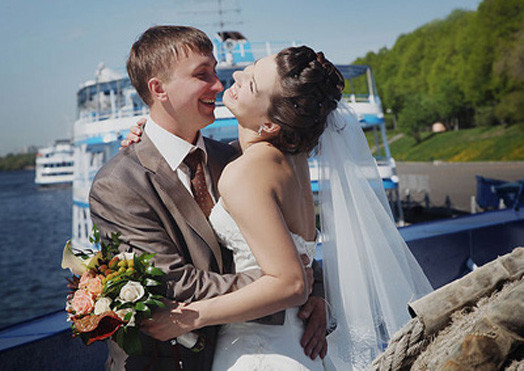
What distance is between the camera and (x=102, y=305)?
5.99ft

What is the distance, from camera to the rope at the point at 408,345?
1.48 meters

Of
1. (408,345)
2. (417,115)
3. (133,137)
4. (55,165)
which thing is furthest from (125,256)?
(55,165)

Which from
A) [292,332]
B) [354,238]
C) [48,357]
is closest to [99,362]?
[48,357]

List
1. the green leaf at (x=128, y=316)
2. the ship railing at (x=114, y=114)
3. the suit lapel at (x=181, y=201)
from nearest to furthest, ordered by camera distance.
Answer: the green leaf at (x=128, y=316) → the suit lapel at (x=181, y=201) → the ship railing at (x=114, y=114)

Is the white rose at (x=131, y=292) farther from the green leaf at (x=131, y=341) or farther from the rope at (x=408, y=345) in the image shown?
the rope at (x=408, y=345)

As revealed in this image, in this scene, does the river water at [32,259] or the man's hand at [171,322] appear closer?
the man's hand at [171,322]

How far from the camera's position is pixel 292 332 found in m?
2.19

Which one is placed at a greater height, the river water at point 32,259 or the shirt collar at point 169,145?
the shirt collar at point 169,145

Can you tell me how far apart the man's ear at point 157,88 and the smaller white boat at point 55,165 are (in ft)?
284

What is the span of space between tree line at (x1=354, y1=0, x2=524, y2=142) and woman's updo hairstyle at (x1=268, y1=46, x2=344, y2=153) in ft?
132

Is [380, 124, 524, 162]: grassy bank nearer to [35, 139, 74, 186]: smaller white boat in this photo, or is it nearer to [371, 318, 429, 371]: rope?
[371, 318, 429, 371]: rope

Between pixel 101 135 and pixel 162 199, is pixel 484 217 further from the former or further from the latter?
pixel 101 135

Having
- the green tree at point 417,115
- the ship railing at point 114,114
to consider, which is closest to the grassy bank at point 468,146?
the green tree at point 417,115

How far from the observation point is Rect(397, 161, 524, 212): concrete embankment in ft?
90.1
